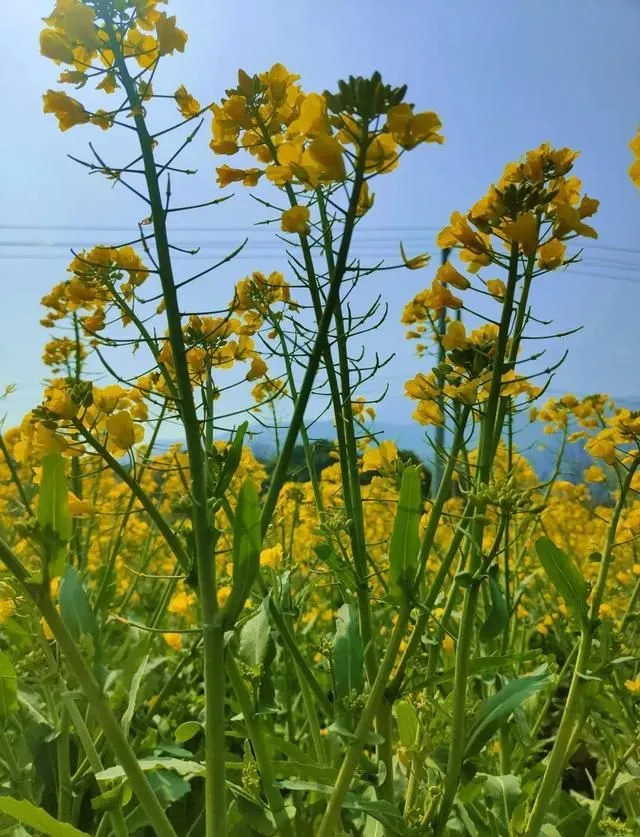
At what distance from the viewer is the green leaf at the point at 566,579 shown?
1.19 meters

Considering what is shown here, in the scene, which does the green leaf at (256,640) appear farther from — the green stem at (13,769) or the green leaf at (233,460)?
the green stem at (13,769)

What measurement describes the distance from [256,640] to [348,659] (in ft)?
0.63

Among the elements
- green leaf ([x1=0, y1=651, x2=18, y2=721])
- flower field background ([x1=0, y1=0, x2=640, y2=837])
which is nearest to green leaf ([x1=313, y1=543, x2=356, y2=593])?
flower field background ([x1=0, y1=0, x2=640, y2=837])

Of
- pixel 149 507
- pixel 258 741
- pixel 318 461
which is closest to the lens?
pixel 149 507

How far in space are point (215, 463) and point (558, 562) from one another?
62cm

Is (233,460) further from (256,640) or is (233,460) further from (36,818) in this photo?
(36,818)

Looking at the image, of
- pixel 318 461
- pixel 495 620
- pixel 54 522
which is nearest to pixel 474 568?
pixel 495 620

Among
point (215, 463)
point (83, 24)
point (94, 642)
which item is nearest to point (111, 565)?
point (94, 642)

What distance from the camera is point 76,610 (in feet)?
3.93

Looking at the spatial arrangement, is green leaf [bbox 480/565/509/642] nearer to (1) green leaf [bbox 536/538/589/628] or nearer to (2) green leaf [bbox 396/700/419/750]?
(1) green leaf [bbox 536/538/589/628]

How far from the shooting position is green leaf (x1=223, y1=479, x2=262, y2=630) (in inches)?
38.3

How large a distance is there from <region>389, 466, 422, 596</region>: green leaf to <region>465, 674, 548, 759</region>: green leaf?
0.90 ft

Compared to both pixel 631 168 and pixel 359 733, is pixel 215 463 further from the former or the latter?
pixel 631 168

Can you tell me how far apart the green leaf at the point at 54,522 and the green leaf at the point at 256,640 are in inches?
17.6
